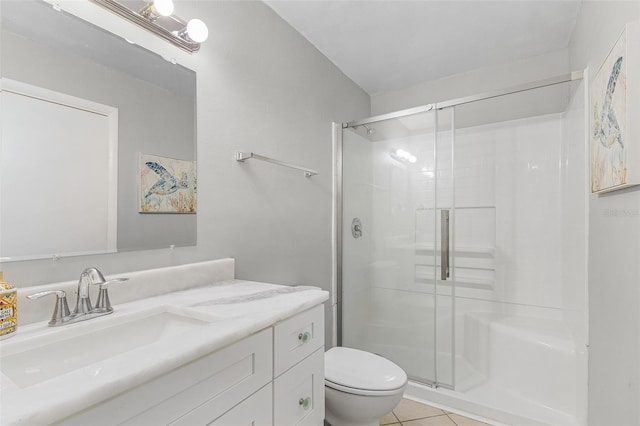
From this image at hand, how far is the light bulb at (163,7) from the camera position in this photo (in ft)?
3.67

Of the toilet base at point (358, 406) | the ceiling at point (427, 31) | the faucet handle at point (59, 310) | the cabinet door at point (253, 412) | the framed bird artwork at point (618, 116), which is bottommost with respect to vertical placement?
the toilet base at point (358, 406)

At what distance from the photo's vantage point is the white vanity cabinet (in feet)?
2.04

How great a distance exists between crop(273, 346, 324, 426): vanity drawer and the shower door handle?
4.06 feet

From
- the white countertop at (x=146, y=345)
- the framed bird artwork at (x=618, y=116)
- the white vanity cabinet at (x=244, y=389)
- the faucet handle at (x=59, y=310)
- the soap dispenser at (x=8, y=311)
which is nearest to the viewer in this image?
the white countertop at (x=146, y=345)

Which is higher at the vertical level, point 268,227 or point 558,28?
point 558,28

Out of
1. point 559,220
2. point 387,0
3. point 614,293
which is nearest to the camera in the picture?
point 614,293

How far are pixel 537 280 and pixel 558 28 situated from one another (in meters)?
1.73

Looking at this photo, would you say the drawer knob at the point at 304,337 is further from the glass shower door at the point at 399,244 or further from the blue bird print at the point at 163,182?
the glass shower door at the point at 399,244

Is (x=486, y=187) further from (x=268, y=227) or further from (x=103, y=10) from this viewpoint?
(x=103, y=10)

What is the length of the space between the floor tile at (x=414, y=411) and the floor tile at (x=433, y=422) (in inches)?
1.2

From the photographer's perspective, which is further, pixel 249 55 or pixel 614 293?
pixel 249 55

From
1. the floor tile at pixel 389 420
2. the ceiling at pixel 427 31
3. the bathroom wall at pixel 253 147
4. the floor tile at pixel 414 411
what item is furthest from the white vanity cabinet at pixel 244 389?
the ceiling at pixel 427 31

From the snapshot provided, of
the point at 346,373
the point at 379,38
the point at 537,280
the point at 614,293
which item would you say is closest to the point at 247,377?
the point at 346,373

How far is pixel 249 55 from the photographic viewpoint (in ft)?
5.46
